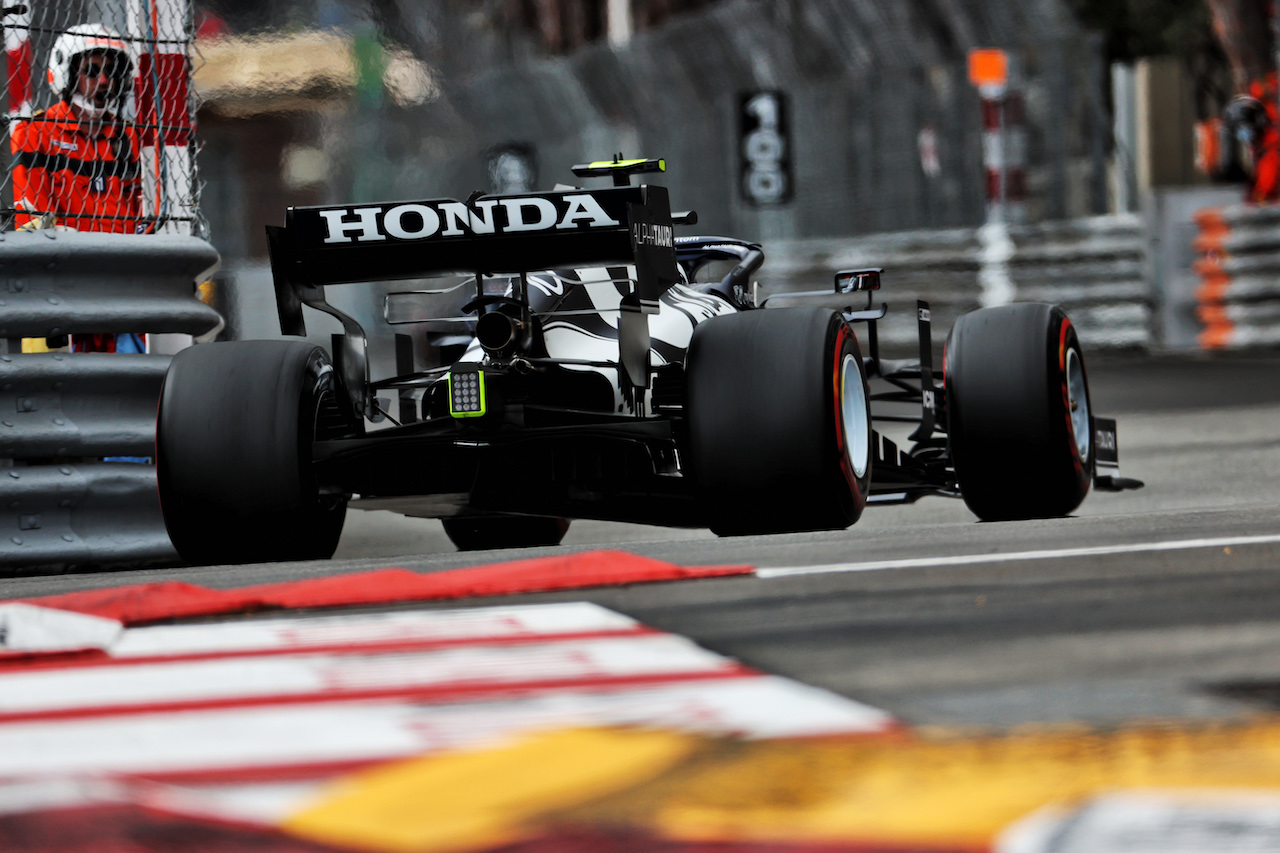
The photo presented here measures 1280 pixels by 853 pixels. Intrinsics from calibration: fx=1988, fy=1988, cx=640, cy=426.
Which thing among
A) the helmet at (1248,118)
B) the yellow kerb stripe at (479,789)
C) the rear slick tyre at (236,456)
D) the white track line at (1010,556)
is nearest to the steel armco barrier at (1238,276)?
the helmet at (1248,118)

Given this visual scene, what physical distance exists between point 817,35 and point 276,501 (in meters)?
14.9

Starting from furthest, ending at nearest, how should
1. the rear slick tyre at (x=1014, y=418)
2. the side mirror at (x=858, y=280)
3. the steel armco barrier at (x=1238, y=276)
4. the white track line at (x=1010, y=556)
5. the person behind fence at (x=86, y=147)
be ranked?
the steel armco barrier at (x=1238, y=276) → the side mirror at (x=858, y=280) → the person behind fence at (x=86, y=147) → the rear slick tyre at (x=1014, y=418) → the white track line at (x=1010, y=556)

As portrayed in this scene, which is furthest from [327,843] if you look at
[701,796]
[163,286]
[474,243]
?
[163,286]

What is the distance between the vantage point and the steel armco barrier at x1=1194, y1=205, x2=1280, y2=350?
51.3 feet

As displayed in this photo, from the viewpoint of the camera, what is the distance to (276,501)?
5266mm

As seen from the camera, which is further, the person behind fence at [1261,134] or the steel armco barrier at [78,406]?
the person behind fence at [1261,134]

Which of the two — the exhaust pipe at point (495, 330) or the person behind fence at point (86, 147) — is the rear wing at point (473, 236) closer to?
the exhaust pipe at point (495, 330)

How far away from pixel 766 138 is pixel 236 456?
48.4 feet

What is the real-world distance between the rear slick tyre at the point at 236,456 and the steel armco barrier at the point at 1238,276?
38.7 feet

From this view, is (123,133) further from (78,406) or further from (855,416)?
(855,416)

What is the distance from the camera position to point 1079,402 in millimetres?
6340

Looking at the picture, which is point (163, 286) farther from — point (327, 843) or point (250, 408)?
point (327, 843)

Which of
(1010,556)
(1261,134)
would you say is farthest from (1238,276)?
(1010,556)

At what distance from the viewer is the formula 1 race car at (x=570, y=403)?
16.4 ft
